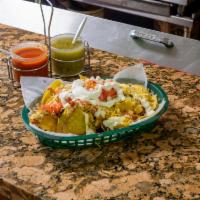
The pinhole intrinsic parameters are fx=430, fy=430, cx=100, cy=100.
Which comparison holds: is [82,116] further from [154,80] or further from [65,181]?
[154,80]

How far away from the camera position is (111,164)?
3.03ft

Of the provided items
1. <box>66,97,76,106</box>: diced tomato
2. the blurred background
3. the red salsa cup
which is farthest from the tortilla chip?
the blurred background

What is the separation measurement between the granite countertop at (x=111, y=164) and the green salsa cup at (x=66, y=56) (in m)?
0.17

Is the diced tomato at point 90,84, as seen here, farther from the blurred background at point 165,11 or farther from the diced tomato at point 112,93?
the blurred background at point 165,11

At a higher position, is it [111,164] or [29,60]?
[29,60]

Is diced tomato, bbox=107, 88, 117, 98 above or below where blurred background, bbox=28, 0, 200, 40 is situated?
above

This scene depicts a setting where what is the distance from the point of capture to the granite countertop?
0.86 metres

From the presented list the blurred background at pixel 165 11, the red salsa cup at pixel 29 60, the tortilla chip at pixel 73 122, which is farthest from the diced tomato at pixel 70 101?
the blurred background at pixel 165 11

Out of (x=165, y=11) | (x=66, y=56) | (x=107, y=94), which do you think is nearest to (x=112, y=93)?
(x=107, y=94)

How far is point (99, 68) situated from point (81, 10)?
1.29m

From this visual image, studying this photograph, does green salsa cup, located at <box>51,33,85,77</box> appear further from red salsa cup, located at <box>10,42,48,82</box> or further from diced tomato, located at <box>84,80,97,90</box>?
diced tomato, located at <box>84,80,97,90</box>

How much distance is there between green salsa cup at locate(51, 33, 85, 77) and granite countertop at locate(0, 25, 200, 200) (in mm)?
167

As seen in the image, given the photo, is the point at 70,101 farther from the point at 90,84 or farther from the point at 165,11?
the point at 165,11

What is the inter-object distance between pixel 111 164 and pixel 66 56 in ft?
1.30
